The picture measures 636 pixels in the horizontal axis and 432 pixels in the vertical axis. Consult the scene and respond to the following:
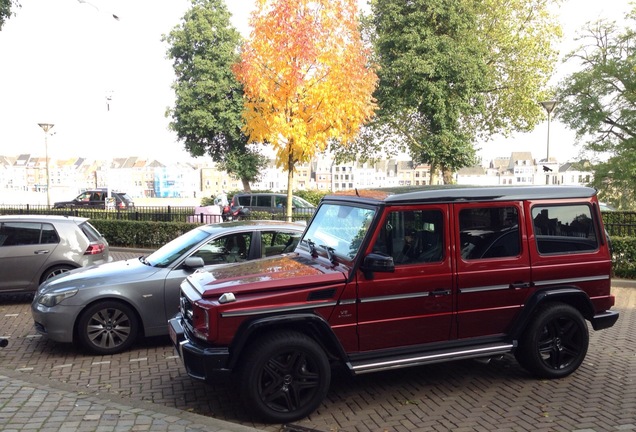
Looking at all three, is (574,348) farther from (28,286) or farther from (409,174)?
(409,174)

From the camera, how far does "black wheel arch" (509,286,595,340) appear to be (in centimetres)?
502

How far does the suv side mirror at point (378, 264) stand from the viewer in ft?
14.1

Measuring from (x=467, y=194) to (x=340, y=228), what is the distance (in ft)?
4.18

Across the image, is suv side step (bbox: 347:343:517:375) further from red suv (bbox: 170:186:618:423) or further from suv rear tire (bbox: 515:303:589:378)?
suv rear tire (bbox: 515:303:589:378)

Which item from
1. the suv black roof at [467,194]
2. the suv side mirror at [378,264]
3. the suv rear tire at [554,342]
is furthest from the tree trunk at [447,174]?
the suv side mirror at [378,264]

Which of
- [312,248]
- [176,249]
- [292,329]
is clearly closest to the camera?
[292,329]

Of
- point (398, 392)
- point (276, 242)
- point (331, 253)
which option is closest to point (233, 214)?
point (276, 242)

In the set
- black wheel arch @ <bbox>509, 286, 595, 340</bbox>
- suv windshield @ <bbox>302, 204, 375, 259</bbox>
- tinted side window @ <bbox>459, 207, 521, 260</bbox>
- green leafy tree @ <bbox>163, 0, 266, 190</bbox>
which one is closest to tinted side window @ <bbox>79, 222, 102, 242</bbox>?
suv windshield @ <bbox>302, 204, 375, 259</bbox>

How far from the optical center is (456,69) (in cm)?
2486

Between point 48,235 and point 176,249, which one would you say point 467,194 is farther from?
point 48,235

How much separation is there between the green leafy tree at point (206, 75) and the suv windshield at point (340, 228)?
28877mm

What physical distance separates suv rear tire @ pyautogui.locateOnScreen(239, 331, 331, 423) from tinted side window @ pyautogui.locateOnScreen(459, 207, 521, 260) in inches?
69.0

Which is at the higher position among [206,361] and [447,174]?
[447,174]

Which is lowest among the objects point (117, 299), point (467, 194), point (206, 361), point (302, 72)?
point (206, 361)
